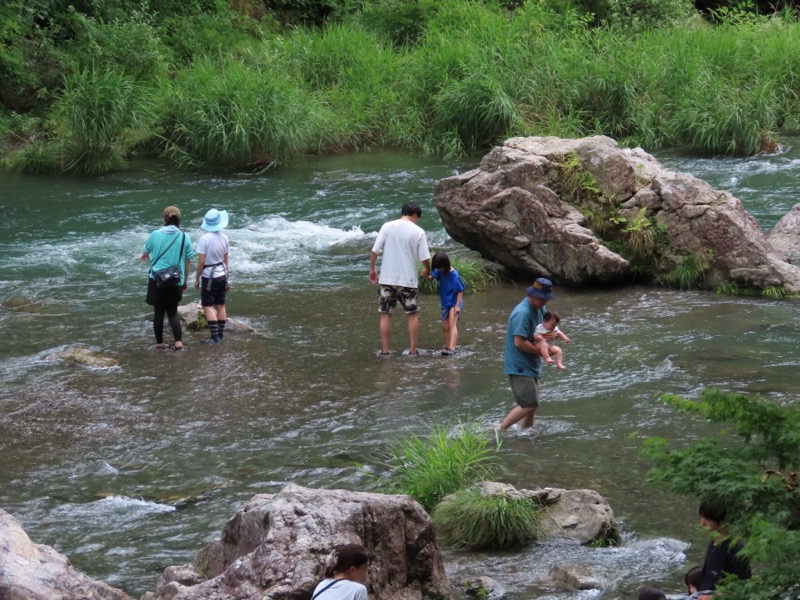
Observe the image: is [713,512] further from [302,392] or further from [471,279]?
[471,279]

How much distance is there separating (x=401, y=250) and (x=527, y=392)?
292 cm

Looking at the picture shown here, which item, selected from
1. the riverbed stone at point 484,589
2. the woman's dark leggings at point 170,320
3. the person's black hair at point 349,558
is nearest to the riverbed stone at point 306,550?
the riverbed stone at point 484,589

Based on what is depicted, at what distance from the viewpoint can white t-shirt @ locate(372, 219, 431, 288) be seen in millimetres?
11406

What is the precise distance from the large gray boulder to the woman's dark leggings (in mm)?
4314

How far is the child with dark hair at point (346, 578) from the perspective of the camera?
494 cm

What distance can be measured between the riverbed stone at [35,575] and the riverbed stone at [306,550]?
1.18 feet

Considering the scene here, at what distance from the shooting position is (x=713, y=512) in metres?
5.23

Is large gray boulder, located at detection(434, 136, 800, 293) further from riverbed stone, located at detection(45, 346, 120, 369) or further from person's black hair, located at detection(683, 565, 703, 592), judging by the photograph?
person's black hair, located at detection(683, 565, 703, 592)

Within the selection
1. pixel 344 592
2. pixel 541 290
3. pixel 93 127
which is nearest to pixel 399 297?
pixel 541 290

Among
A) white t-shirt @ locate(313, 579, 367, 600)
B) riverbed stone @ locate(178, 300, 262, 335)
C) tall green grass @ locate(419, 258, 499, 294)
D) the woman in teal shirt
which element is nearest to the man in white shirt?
riverbed stone @ locate(178, 300, 262, 335)

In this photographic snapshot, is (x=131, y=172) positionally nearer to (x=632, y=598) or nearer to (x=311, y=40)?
(x=311, y=40)

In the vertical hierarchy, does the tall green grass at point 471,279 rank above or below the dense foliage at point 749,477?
below

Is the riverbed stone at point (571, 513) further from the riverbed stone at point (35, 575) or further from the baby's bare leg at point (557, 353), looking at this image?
the riverbed stone at point (35, 575)

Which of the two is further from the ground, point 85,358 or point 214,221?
point 214,221
